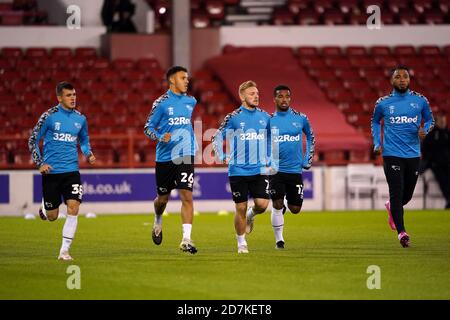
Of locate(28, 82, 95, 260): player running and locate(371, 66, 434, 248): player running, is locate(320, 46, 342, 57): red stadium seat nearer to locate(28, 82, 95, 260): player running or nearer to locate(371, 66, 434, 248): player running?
locate(371, 66, 434, 248): player running

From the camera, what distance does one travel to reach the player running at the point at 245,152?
13.7m

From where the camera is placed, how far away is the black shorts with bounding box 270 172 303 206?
14656 mm

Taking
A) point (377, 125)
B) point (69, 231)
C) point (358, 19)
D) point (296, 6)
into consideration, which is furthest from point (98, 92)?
point (69, 231)

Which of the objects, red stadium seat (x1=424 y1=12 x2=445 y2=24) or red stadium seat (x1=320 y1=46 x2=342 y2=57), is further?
red stadium seat (x1=424 y1=12 x2=445 y2=24)

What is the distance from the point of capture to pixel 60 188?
13.5m

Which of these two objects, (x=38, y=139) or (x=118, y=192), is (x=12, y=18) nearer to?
(x=118, y=192)

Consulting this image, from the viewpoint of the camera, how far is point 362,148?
27.1 metres

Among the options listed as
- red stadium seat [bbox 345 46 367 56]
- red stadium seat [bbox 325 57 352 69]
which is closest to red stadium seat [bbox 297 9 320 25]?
red stadium seat [bbox 345 46 367 56]

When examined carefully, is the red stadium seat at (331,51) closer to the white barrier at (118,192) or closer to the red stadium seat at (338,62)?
the red stadium seat at (338,62)

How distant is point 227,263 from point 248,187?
1.46 metres

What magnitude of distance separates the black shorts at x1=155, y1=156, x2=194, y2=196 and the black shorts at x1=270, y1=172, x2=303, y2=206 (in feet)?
4.36

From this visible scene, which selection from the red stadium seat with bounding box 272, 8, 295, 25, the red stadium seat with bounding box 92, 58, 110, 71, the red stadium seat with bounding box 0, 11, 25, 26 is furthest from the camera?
the red stadium seat with bounding box 272, 8, 295, 25
